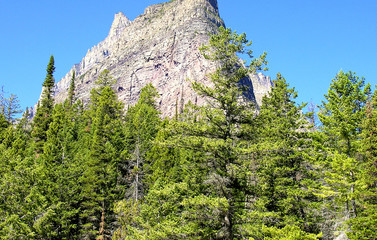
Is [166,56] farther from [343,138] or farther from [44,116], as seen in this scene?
[343,138]

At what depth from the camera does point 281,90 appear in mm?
24000

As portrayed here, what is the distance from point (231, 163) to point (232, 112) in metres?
2.63

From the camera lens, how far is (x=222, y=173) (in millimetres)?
14016

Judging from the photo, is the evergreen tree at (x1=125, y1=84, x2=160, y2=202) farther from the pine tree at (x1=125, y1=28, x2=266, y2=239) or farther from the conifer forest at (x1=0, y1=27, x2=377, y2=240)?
the pine tree at (x1=125, y1=28, x2=266, y2=239)

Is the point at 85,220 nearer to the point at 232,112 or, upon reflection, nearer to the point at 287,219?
the point at 287,219

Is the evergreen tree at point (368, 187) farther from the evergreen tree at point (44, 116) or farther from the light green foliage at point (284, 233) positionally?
the evergreen tree at point (44, 116)

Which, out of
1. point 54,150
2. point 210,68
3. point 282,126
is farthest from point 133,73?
point 282,126

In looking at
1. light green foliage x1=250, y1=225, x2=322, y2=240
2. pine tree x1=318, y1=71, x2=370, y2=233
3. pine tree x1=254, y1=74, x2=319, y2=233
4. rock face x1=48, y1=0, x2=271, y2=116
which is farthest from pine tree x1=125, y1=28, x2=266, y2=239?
rock face x1=48, y1=0, x2=271, y2=116

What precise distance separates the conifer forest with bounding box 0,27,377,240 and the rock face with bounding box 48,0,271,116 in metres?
80.2

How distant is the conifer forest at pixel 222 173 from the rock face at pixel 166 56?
80.2 m

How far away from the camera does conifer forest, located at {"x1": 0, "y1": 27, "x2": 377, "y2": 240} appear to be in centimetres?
1368

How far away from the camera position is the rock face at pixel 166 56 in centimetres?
12012

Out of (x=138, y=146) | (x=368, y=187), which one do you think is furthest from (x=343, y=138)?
(x=138, y=146)

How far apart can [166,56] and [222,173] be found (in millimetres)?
120885
